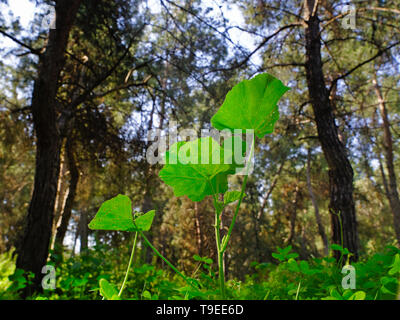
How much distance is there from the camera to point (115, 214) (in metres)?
0.41

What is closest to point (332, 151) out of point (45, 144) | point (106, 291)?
point (45, 144)

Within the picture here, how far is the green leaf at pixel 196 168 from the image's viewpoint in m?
0.35

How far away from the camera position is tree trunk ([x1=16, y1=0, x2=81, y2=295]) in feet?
9.27

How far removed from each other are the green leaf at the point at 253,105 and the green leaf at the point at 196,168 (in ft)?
0.14

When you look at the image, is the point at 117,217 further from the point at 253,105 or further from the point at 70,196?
the point at 70,196

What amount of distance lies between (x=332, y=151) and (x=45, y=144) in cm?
368

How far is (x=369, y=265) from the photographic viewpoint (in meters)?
0.66

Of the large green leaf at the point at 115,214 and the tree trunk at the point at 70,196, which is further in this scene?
the tree trunk at the point at 70,196

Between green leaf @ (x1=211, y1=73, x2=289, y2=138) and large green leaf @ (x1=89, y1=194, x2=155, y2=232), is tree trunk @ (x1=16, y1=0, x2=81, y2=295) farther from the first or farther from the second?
green leaf @ (x1=211, y1=73, x2=289, y2=138)

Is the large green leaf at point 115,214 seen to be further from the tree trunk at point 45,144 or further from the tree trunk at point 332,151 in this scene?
the tree trunk at point 332,151

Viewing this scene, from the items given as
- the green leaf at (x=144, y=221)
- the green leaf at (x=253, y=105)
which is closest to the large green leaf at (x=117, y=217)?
the green leaf at (x=144, y=221)

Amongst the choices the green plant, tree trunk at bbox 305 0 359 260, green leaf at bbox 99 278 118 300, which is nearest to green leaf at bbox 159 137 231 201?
the green plant
